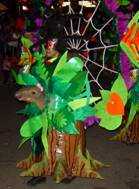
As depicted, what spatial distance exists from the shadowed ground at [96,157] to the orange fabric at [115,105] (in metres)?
0.88

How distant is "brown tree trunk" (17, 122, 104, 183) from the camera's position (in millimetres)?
5352

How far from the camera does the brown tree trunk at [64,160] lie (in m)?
5.35

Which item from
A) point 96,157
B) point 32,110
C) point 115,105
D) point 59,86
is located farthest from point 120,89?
point 96,157

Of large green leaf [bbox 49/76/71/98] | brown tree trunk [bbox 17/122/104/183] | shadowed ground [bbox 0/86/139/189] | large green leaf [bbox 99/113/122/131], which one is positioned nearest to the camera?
large green leaf [bbox 49/76/71/98]

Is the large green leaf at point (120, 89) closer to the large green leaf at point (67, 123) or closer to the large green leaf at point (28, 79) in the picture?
the large green leaf at point (67, 123)

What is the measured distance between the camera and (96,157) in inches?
256

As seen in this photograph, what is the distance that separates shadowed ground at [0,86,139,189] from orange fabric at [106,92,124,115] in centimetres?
88

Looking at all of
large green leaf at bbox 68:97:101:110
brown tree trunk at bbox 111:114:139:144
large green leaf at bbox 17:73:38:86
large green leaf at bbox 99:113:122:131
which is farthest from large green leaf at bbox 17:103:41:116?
brown tree trunk at bbox 111:114:139:144

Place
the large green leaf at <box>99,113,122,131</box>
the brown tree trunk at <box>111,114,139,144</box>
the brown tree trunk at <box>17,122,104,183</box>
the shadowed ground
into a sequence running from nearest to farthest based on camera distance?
the large green leaf at <box>99,113,122,131</box> → the brown tree trunk at <box>17,122,104,183</box> → the shadowed ground → the brown tree trunk at <box>111,114,139,144</box>

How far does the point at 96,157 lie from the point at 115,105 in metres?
1.47

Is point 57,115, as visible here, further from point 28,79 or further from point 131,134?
point 131,134

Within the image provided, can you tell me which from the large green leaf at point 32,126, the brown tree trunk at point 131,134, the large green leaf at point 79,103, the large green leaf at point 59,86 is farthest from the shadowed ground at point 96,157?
the large green leaf at point 59,86

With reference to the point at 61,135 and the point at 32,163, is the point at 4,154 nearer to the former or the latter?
the point at 32,163

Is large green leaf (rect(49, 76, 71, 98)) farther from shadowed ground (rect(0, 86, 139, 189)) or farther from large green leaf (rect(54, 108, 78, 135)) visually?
shadowed ground (rect(0, 86, 139, 189))
